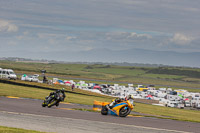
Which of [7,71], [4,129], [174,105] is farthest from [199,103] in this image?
[4,129]

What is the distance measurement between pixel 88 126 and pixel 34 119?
2860mm

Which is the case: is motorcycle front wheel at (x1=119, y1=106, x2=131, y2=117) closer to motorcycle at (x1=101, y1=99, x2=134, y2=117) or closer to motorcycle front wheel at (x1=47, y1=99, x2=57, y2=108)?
motorcycle at (x1=101, y1=99, x2=134, y2=117)

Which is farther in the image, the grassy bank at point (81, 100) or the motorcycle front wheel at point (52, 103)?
the grassy bank at point (81, 100)

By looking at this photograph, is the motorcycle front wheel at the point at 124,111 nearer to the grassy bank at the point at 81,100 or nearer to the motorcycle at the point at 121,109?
the motorcycle at the point at 121,109

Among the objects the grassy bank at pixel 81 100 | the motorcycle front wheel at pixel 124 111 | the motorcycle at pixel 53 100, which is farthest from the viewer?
the grassy bank at pixel 81 100

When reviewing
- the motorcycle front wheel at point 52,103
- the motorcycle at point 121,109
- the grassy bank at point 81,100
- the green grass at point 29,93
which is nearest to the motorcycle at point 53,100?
the motorcycle front wheel at point 52,103

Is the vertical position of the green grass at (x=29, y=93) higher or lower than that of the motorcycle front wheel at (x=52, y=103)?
higher

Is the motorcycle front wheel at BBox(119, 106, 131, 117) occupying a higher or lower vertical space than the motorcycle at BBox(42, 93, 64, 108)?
lower

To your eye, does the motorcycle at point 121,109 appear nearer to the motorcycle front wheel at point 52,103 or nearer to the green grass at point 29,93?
the motorcycle front wheel at point 52,103

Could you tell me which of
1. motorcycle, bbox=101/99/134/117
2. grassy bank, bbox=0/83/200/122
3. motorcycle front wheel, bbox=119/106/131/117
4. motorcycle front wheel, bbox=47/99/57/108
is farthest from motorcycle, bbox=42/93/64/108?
grassy bank, bbox=0/83/200/122

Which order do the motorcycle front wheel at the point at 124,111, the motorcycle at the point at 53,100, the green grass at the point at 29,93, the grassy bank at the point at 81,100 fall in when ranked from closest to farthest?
1. the motorcycle front wheel at the point at 124,111
2. the motorcycle at the point at 53,100
3. the grassy bank at the point at 81,100
4. the green grass at the point at 29,93

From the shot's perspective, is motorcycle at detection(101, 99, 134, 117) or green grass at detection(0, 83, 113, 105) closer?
motorcycle at detection(101, 99, 134, 117)

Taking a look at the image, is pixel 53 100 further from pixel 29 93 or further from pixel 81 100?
pixel 29 93

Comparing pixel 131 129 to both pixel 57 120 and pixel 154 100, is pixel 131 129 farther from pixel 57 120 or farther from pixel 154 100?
pixel 154 100
